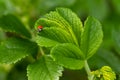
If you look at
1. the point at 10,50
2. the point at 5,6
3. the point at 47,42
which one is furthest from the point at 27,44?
the point at 5,6

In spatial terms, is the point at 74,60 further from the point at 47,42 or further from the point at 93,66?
the point at 93,66

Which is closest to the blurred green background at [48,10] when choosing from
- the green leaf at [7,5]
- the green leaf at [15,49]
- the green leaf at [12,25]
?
the green leaf at [7,5]

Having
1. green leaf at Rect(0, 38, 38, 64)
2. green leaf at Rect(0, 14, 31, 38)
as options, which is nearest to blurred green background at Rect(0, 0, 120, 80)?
green leaf at Rect(0, 14, 31, 38)

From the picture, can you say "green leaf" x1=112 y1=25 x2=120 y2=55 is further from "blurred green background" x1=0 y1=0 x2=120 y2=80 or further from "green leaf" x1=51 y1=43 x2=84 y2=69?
"green leaf" x1=51 y1=43 x2=84 y2=69

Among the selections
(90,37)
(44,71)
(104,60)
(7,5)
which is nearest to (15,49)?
(44,71)

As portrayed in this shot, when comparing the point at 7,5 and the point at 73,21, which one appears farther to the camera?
the point at 7,5

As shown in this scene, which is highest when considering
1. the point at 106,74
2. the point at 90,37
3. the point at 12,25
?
the point at 12,25

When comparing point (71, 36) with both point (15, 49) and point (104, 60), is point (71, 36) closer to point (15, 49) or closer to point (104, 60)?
point (15, 49)
